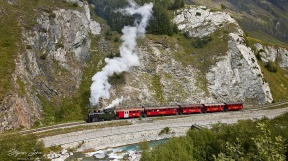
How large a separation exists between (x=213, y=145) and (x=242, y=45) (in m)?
63.3

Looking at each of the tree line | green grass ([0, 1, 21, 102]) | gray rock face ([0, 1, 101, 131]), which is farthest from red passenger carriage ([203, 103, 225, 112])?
green grass ([0, 1, 21, 102])

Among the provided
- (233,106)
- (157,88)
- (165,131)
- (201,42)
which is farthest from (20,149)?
(201,42)

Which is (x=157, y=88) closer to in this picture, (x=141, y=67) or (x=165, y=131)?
(x=141, y=67)

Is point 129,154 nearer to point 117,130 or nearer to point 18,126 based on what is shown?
point 117,130

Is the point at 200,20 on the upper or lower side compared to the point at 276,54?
upper

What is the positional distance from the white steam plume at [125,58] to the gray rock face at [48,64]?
670 cm

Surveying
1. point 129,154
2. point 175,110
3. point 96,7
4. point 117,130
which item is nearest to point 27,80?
point 117,130

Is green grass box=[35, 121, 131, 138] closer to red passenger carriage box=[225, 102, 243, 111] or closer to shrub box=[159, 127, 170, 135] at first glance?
shrub box=[159, 127, 170, 135]

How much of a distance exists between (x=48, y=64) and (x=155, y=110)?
87.2ft

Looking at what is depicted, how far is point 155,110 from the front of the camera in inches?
2218

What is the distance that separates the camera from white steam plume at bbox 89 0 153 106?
56.7m

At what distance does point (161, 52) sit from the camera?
78.2m

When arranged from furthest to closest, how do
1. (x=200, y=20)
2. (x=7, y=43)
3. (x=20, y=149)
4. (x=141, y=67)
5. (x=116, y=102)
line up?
(x=200, y=20)
(x=141, y=67)
(x=116, y=102)
(x=7, y=43)
(x=20, y=149)

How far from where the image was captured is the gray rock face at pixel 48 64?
42.9 meters
